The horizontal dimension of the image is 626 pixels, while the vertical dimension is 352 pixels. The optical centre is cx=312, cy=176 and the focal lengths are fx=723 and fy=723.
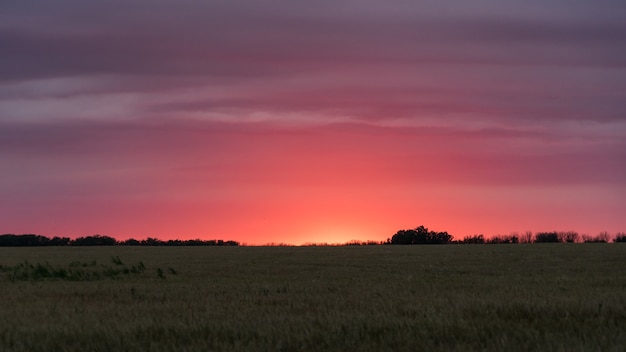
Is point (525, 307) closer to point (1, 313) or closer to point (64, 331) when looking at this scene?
point (64, 331)

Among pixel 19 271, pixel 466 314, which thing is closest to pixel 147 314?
pixel 466 314

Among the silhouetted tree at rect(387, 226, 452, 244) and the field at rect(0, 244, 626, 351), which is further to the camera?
the silhouetted tree at rect(387, 226, 452, 244)

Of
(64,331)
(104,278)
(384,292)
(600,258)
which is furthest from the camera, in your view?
(600,258)

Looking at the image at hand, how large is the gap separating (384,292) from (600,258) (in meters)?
21.4

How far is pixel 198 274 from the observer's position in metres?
26.2

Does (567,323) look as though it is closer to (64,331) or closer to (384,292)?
(384,292)

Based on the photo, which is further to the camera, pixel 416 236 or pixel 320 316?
pixel 416 236

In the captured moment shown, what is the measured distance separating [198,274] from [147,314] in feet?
42.6

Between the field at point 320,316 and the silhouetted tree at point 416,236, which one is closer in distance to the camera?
the field at point 320,316

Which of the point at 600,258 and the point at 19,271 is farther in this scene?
the point at 600,258

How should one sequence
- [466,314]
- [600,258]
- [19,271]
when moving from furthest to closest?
[600,258] → [19,271] → [466,314]

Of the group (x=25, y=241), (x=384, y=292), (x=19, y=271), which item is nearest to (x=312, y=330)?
(x=384, y=292)

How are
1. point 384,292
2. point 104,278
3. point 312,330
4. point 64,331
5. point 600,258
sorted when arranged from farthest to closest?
point 600,258 < point 104,278 < point 384,292 < point 64,331 < point 312,330

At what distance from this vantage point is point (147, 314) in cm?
1327
